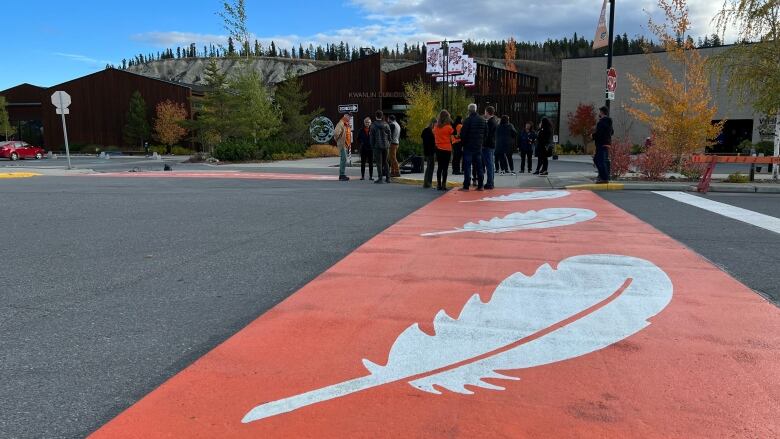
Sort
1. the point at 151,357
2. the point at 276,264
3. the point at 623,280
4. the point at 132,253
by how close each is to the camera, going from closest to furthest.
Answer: the point at 151,357 → the point at 623,280 → the point at 276,264 → the point at 132,253

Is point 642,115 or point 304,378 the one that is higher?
point 642,115

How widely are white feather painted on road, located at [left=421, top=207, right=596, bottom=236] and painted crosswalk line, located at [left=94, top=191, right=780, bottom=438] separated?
6.83ft

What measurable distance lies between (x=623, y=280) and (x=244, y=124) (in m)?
29.5

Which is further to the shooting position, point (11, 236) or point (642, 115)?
point (642, 115)

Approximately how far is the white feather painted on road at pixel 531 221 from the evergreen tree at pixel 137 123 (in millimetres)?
45550

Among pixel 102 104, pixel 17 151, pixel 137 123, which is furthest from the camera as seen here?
pixel 102 104

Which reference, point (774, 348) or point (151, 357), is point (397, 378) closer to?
point (151, 357)

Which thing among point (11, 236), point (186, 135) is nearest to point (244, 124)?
point (186, 135)

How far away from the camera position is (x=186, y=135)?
4656 cm

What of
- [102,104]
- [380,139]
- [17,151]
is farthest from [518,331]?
[102,104]

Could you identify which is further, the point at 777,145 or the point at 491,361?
the point at 777,145

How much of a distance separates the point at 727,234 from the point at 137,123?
4880 cm

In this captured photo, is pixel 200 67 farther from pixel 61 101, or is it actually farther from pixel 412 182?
pixel 412 182

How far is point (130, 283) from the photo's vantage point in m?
4.74
